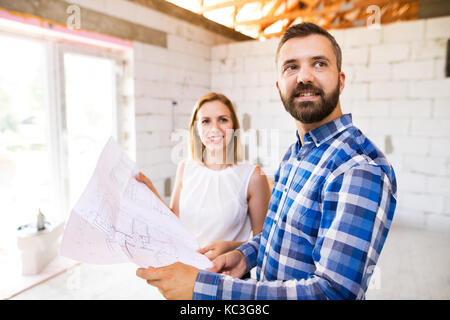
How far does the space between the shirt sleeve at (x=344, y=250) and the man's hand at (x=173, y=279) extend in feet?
0.06

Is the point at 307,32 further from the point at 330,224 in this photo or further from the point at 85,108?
the point at 85,108

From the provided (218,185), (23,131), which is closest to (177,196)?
(218,185)

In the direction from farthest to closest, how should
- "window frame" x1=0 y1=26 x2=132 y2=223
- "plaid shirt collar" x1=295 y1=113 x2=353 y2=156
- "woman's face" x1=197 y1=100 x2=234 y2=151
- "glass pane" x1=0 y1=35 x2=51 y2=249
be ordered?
"window frame" x1=0 y1=26 x2=132 y2=223, "glass pane" x1=0 y1=35 x2=51 y2=249, "woman's face" x1=197 y1=100 x2=234 y2=151, "plaid shirt collar" x1=295 y1=113 x2=353 y2=156

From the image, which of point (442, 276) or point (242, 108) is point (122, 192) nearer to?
point (442, 276)

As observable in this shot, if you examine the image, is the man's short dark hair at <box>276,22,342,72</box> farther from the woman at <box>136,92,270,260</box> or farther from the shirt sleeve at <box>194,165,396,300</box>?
the woman at <box>136,92,270,260</box>

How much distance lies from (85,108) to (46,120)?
382 millimetres

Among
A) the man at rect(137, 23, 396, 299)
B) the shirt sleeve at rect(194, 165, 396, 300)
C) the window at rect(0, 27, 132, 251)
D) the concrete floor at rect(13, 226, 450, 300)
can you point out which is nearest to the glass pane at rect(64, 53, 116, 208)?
the window at rect(0, 27, 132, 251)

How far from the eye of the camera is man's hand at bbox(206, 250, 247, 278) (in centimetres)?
88

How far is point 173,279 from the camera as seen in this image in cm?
60

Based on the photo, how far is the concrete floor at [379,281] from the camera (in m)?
2.08

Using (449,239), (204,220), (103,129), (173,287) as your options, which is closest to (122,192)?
(173,287)

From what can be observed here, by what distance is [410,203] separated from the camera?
3410mm

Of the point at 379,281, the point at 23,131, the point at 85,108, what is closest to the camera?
the point at 379,281

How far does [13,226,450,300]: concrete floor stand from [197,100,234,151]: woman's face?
1.25 m
